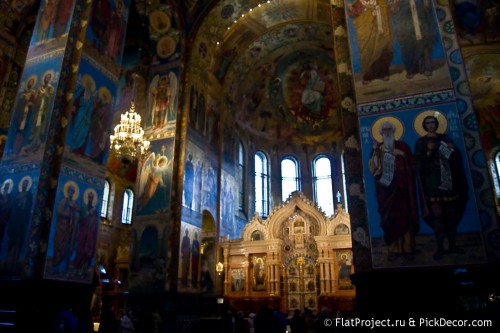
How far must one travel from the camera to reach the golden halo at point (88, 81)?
883 cm

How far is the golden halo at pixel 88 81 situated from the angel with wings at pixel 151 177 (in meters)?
4.54

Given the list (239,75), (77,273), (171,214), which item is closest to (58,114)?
(77,273)

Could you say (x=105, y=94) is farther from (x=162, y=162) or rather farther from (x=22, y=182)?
(x=162, y=162)

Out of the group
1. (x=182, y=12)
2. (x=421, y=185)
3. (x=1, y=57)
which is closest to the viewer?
(x=421, y=185)

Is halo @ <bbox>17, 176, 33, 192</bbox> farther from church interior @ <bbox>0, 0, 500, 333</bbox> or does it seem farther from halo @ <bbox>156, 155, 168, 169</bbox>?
halo @ <bbox>156, 155, 168, 169</bbox>

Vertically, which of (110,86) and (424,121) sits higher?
(110,86)

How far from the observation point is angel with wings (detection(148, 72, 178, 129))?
543 inches

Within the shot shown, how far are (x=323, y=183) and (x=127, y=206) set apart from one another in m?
11.2

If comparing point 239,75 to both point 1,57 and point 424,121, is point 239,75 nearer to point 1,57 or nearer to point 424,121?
point 1,57

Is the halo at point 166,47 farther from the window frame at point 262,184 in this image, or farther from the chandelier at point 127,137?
the window frame at point 262,184

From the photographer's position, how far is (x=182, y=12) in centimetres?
1429

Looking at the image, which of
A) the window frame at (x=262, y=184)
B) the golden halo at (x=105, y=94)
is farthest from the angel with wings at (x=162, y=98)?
the window frame at (x=262, y=184)

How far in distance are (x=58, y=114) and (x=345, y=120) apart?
245 inches

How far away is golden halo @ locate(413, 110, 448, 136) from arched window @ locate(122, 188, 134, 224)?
1708 centimetres
